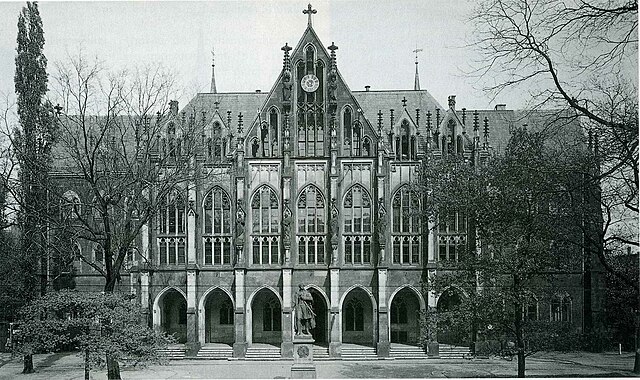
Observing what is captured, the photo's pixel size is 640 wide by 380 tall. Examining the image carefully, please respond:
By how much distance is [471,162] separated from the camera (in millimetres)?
31125

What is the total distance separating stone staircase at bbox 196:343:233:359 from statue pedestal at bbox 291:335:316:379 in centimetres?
569

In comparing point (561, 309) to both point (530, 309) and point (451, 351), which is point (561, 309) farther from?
point (451, 351)

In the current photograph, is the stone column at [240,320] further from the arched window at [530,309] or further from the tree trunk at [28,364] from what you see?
the arched window at [530,309]

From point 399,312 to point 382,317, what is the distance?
201 centimetres

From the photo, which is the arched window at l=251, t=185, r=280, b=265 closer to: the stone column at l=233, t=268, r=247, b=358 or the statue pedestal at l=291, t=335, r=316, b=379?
the stone column at l=233, t=268, r=247, b=358

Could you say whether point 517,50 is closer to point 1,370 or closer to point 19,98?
point 19,98

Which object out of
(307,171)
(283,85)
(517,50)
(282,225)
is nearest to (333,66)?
(283,85)

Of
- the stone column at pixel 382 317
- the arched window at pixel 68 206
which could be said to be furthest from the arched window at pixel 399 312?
the arched window at pixel 68 206

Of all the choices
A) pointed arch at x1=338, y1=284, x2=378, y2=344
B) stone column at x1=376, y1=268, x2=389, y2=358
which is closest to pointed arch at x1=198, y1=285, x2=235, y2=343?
pointed arch at x1=338, y1=284, x2=378, y2=344

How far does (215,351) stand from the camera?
98.2ft

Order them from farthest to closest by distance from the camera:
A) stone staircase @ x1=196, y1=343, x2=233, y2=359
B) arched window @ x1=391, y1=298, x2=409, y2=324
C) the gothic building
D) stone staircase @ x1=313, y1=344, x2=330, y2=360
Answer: arched window @ x1=391, y1=298, x2=409, y2=324 < the gothic building < stone staircase @ x1=196, y1=343, x2=233, y2=359 < stone staircase @ x1=313, y1=344, x2=330, y2=360

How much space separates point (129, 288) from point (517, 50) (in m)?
20.3

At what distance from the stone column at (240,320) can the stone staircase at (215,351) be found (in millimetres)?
453

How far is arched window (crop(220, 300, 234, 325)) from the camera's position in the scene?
104 feet
